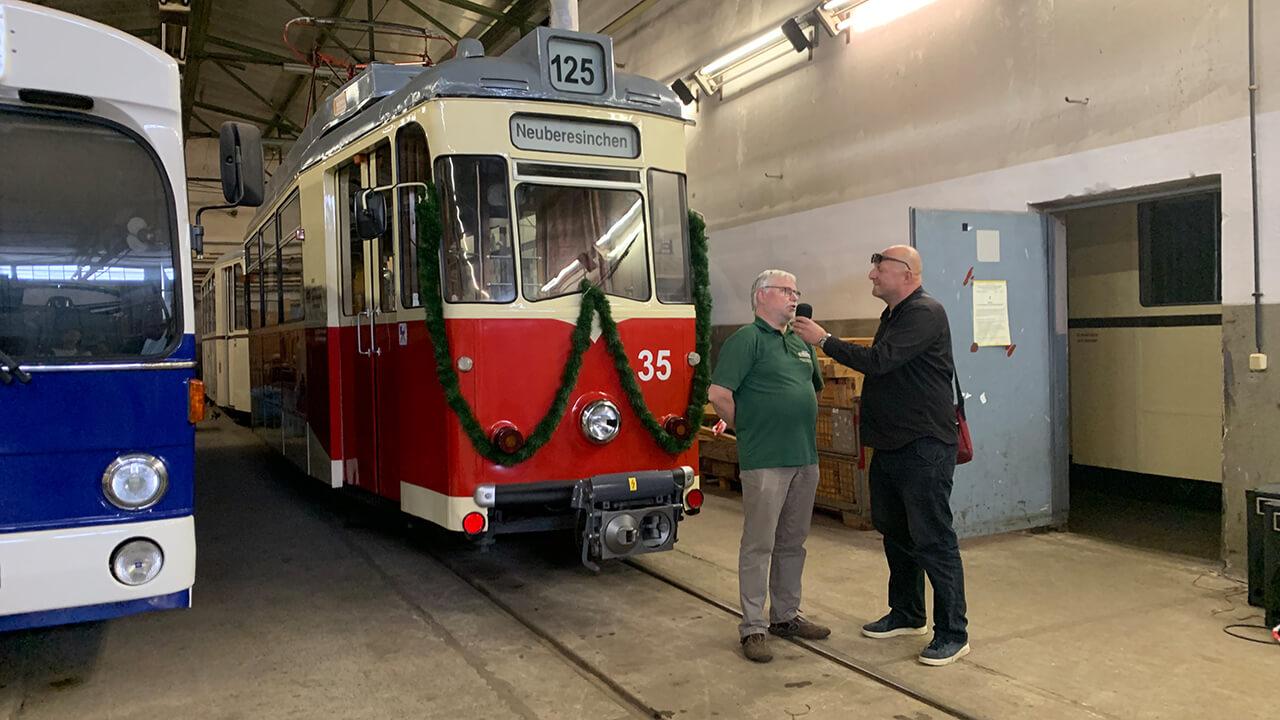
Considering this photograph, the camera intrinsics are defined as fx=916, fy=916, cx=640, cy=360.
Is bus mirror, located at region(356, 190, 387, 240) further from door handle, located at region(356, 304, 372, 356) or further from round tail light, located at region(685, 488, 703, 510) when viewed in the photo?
round tail light, located at region(685, 488, 703, 510)

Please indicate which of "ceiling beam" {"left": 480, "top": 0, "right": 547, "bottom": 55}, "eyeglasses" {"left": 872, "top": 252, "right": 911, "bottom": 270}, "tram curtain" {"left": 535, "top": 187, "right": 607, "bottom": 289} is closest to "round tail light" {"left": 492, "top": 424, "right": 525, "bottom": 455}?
"tram curtain" {"left": 535, "top": 187, "right": 607, "bottom": 289}

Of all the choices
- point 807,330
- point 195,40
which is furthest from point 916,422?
point 195,40

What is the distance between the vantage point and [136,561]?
364cm

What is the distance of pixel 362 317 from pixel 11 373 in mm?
2851

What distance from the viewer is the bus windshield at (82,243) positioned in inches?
141

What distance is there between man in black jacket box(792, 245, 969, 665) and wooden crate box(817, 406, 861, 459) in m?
2.83

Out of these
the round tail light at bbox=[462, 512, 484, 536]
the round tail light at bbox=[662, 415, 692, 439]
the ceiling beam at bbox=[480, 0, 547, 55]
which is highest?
the ceiling beam at bbox=[480, 0, 547, 55]

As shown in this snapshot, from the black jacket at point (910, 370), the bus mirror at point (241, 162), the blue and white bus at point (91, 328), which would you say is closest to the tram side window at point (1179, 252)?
the black jacket at point (910, 370)

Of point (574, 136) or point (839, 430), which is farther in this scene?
point (839, 430)

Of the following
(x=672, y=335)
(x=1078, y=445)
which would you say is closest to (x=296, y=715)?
(x=672, y=335)

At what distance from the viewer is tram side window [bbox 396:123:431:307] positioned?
5457mm

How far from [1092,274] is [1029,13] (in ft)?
9.64

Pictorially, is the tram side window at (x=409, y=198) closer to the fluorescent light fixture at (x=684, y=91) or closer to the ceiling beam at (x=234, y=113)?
the fluorescent light fixture at (x=684, y=91)

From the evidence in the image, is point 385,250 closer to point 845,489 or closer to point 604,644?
point 604,644
